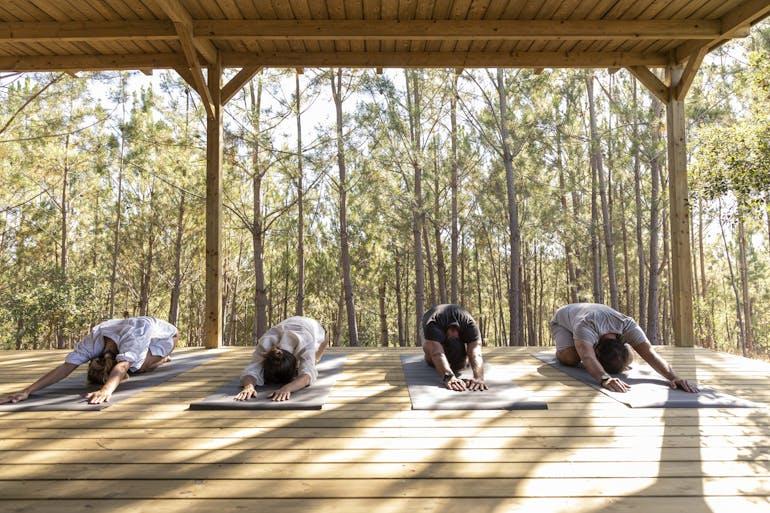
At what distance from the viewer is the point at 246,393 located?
9.79 feet

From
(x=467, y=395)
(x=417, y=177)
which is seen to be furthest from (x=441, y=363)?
(x=417, y=177)

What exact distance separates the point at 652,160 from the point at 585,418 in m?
8.65

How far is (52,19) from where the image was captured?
4.48 metres

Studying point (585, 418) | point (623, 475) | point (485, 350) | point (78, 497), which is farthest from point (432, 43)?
point (78, 497)

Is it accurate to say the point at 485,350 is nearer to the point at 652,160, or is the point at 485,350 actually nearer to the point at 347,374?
the point at 347,374

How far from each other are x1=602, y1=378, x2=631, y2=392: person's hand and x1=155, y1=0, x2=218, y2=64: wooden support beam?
13.4 ft

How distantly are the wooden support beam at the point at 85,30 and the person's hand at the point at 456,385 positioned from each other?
3.69m

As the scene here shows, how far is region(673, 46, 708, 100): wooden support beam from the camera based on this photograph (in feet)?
16.1

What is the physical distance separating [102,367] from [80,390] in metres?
0.18

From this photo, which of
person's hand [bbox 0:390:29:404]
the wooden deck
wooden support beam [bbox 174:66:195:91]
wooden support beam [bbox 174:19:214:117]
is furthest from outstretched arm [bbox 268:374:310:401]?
wooden support beam [bbox 174:66:195:91]

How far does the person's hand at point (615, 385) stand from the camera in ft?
10.3

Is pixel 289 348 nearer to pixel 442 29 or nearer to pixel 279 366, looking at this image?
pixel 279 366

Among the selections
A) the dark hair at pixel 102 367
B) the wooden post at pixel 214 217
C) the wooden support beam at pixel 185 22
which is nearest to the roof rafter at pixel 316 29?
the wooden support beam at pixel 185 22

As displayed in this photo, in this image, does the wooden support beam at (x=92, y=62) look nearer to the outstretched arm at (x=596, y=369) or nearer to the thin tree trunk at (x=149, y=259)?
the outstretched arm at (x=596, y=369)
